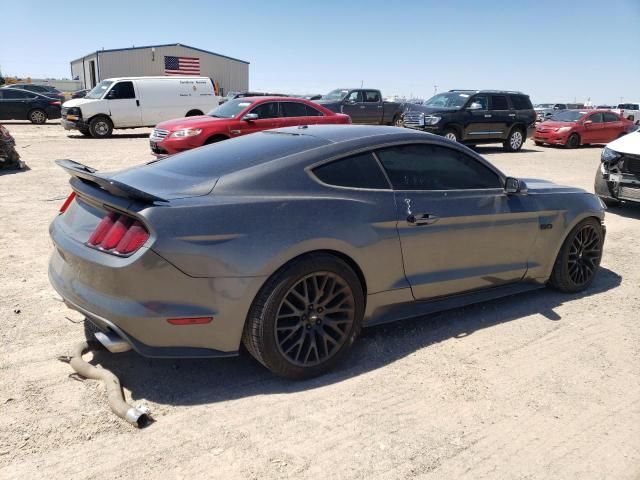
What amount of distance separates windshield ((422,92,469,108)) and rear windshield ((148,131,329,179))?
13.8 meters

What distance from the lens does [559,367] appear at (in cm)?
352

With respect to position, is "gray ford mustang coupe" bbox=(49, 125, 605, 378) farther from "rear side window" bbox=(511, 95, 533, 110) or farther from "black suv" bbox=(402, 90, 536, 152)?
"rear side window" bbox=(511, 95, 533, 110)

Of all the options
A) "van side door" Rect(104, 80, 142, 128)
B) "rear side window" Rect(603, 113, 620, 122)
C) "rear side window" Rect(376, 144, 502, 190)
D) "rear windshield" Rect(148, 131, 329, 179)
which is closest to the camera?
"rear windshield" Rect(148, 131, 329, 179)

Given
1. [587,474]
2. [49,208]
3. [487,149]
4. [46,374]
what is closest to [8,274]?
[46,374]

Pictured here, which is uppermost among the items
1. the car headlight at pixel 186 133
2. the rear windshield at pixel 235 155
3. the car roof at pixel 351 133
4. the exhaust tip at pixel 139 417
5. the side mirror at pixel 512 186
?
the car roof at pixel 351 133

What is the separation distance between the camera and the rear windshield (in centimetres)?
332

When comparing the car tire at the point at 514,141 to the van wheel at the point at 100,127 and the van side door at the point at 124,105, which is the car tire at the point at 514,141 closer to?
the van side door at the point at 124,105

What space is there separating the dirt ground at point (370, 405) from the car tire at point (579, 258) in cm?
31

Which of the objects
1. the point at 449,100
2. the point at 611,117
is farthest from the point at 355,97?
the point at 611,117

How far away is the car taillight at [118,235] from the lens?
9.11 ft

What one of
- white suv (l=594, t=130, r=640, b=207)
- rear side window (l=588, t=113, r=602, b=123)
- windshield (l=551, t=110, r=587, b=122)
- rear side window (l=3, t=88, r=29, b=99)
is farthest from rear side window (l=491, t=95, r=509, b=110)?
rear side window (l=3, t=88, r=29, b=99)

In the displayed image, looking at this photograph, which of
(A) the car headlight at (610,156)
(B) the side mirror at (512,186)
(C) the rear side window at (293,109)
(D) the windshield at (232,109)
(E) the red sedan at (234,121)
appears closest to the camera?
(B) the side mirror at (512,186)

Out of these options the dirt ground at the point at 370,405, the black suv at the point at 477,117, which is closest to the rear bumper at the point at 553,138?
the black suv at the point at 477,117

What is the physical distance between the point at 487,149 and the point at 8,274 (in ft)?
56.4
